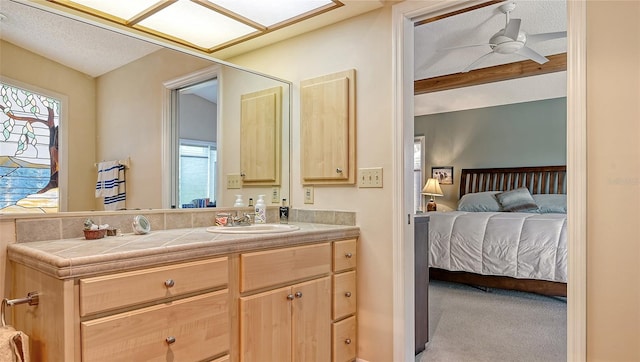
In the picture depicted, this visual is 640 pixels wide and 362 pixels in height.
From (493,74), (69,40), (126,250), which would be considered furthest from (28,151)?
(493,74)

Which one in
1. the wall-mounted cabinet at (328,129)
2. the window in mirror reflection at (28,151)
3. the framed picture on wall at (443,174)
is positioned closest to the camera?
the window in mirror reflection at (28,151)

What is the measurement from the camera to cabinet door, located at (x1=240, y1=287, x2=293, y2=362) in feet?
5.53

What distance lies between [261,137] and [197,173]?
20.6 inches

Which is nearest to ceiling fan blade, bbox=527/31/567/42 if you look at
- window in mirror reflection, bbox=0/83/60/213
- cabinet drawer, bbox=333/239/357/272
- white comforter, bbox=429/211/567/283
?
white comforter, bbox=429/211/567/283

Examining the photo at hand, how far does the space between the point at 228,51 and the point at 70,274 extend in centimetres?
202

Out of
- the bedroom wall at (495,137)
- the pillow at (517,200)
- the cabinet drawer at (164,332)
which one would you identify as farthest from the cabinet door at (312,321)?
the bedroom wall at (495,137)

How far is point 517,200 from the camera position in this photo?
5582 mm

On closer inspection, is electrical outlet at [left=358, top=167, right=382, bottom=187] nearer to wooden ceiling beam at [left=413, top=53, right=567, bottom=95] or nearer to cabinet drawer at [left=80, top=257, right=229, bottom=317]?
cabinet drawer at [left=80, top=257, right=229, bottom=317]

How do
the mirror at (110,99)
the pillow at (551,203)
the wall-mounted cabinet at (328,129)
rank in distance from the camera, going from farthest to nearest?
the pillow at (551,203) → the wall-mounted cabinet at (328,129) → the mirror at (110,99)

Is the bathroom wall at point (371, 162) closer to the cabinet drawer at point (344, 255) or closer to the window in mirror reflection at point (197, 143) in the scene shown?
the cabinet drawer at point (344, 255)

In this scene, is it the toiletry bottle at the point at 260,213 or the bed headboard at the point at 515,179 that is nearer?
the toiletry bottle at the point at 260,213

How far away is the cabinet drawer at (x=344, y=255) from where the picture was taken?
2.18m

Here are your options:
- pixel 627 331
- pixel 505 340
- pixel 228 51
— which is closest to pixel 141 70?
pixel 228 51

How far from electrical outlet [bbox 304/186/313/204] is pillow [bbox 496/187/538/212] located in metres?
4.09
